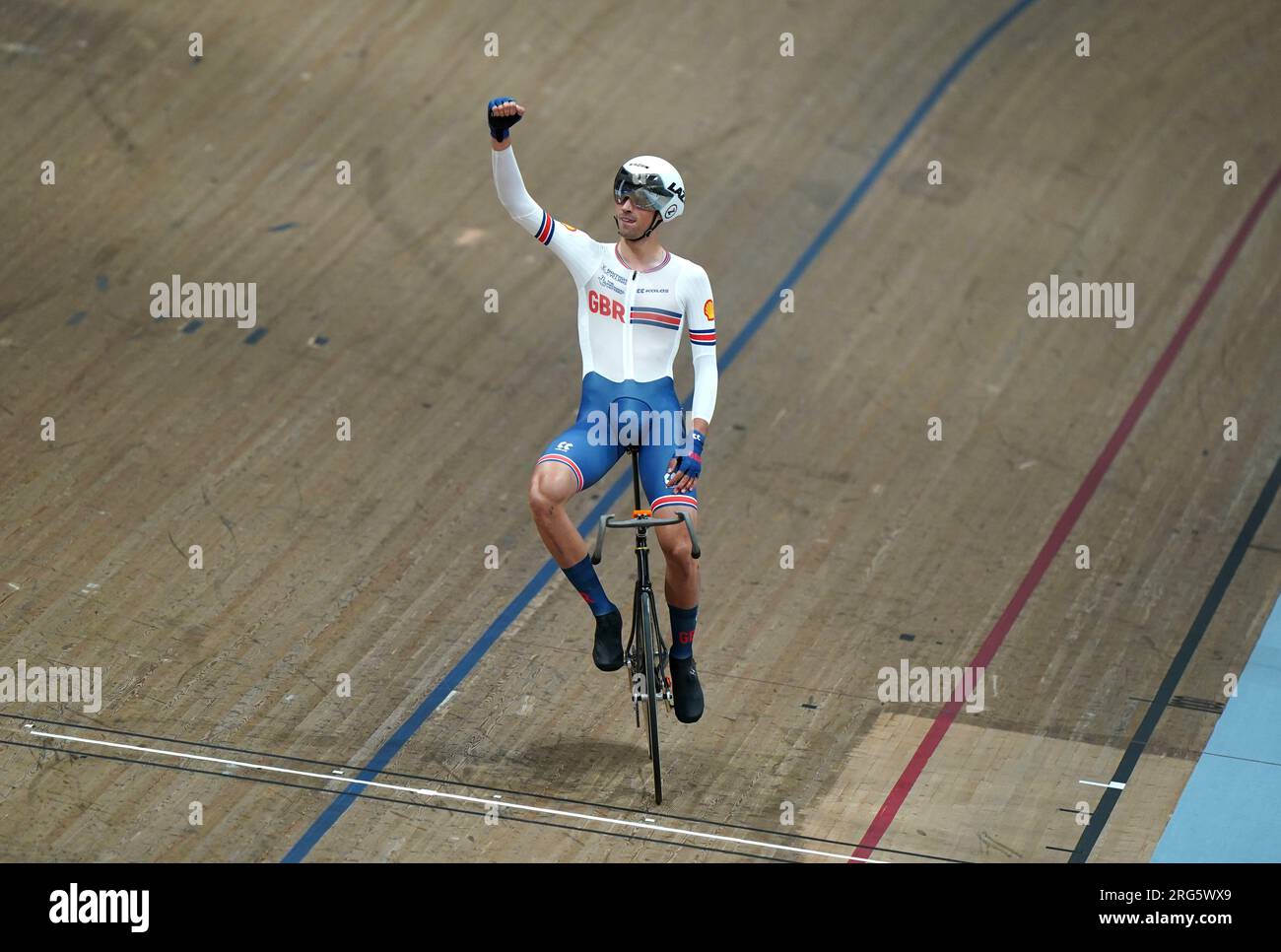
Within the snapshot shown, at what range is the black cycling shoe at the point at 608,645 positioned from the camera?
4902 mm

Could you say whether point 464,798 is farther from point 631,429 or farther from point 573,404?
point 573,404

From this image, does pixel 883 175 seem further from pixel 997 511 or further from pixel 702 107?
pixel 997 511

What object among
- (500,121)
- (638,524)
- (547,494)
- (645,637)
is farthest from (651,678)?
(500,121)

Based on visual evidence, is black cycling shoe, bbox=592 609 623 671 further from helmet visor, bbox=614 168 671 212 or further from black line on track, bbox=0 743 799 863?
helmet visor, bbox=614 168 671 212

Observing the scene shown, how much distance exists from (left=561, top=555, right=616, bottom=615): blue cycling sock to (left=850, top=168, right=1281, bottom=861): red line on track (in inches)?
41.2

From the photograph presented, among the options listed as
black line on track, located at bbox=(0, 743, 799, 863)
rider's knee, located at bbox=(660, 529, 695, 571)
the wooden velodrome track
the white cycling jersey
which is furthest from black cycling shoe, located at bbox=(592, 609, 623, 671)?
the white cycling jersey

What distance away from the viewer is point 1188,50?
948 cm

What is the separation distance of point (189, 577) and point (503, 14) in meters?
4.62

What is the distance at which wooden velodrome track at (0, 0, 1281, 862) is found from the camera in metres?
5.03

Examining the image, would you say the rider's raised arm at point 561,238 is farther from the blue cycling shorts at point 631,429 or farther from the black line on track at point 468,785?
the black line on track at point 468,785

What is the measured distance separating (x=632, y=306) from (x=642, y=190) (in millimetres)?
353

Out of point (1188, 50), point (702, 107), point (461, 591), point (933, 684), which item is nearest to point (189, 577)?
point (461, 591)

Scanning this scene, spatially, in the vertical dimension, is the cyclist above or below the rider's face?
below

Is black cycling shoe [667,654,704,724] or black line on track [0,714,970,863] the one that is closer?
black line on track [0,714,970,863]
